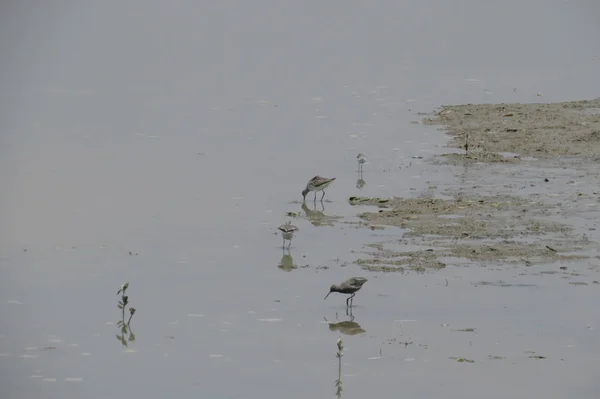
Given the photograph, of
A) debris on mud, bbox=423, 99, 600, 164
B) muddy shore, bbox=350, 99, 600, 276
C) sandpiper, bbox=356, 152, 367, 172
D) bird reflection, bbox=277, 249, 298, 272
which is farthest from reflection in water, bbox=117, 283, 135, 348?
debris on mud, bbox=423, 99, 600, 164

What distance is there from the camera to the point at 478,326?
13039 millimetres

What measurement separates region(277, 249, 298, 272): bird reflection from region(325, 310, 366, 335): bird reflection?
1982mm

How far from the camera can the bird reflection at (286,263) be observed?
15.2 metres

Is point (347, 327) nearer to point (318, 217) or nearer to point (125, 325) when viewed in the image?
point (125, 325)

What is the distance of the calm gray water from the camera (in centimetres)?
1195

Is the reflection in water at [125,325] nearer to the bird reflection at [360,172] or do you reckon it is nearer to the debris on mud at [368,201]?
the debris on mud at [368,201]

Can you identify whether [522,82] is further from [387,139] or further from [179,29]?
[179,29]

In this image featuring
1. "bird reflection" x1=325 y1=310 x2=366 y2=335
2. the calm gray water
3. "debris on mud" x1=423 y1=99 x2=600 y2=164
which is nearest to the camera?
the calm gray water

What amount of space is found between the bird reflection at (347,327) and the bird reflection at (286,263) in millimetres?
1982

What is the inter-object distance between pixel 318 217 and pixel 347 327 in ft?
16.0

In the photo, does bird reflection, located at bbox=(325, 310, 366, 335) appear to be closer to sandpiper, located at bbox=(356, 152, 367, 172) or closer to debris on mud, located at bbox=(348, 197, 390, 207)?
debris on mud, located at bbox=(348, 197, 390, 207)

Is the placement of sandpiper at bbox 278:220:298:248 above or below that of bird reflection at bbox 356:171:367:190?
below

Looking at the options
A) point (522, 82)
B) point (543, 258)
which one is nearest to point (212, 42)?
point (522, 82)

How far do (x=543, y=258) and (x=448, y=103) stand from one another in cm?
1183
